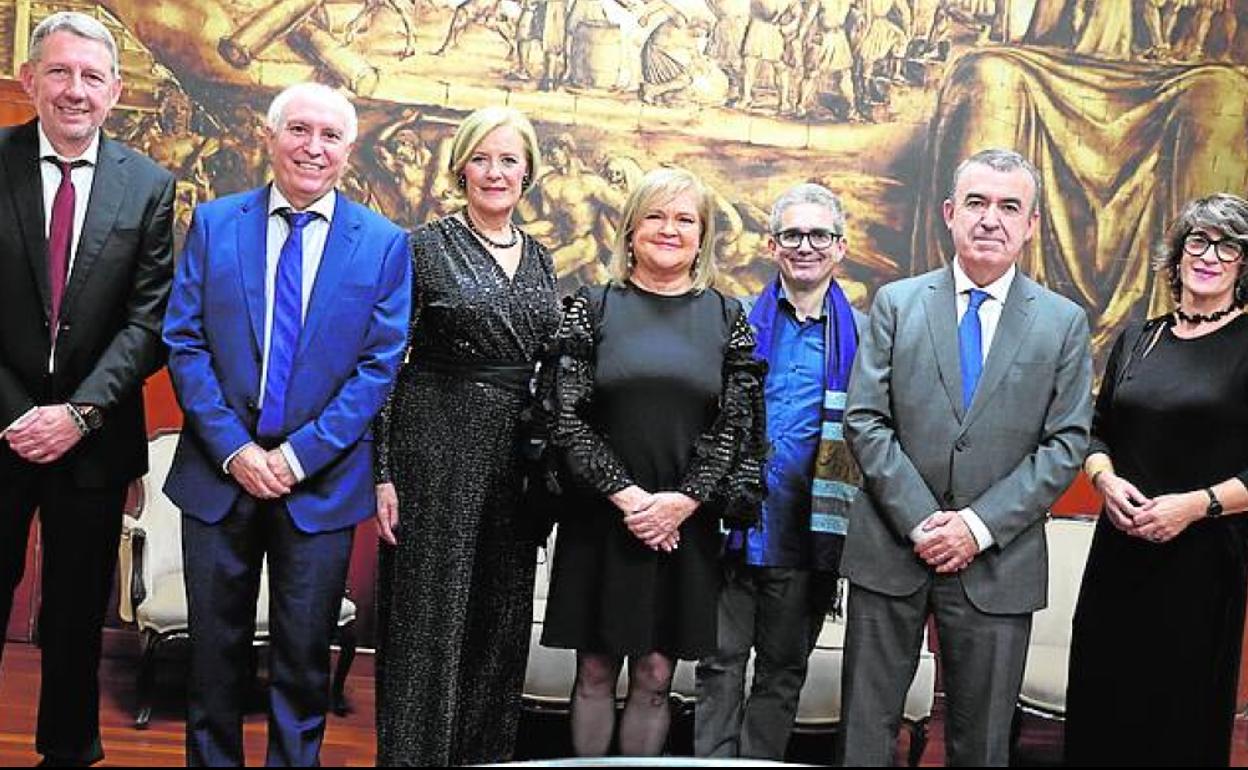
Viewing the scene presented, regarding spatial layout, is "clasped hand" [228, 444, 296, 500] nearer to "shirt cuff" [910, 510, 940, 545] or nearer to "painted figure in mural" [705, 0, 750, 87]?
"shirt cuff" [910, 510, 940, 545]

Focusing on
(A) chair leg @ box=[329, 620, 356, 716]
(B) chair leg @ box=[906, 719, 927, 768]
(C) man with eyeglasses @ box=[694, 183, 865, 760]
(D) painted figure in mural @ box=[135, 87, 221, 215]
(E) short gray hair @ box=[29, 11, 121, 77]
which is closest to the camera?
(E) short gray hair @ box=[29, 11, 121, 77]

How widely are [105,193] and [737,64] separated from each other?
113 inches

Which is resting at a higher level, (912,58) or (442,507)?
(912,58)

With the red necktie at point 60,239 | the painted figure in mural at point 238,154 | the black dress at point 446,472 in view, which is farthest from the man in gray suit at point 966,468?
the painted figure in mural at point 238,154

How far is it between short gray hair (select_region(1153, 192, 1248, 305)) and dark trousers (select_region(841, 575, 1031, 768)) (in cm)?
102

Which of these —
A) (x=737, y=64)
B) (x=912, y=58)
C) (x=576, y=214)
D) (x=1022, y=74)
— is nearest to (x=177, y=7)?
(x=576, y=214)

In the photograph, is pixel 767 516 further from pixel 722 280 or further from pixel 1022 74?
pixel 1022 74

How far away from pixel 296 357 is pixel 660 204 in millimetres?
976

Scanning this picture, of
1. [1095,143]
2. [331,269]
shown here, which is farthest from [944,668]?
[1095,143]

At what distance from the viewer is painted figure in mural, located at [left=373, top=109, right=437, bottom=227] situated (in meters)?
5.94

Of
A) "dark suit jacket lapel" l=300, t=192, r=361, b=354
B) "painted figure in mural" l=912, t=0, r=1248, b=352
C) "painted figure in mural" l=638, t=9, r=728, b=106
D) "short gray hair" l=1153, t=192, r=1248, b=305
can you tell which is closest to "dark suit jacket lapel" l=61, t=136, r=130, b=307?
"dark suit jacket lapel" l=300, t=192, r=361, b=354

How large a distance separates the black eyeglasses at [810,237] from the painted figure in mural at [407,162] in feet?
7.31

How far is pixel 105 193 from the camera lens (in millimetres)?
3879

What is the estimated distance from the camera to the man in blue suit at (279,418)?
3.67 metres
